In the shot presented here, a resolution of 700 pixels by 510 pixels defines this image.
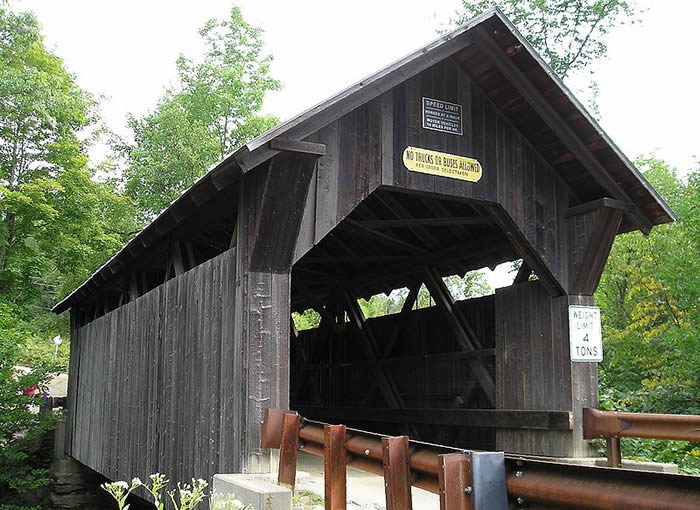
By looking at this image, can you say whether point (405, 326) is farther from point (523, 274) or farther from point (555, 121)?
point (555, 121)

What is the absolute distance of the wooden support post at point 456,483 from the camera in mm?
2955

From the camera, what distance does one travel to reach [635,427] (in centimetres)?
622

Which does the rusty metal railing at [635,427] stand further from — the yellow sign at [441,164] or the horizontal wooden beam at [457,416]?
the yellow sign at [441,164]

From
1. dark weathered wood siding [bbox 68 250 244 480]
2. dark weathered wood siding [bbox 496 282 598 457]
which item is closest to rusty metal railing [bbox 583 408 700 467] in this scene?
dark weathered wood siding [bbox 496 282 598 457]

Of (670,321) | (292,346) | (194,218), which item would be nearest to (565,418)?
(194,218)

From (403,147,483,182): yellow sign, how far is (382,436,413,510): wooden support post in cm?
365

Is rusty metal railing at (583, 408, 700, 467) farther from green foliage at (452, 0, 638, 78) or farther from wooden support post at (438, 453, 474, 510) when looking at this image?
green foliage at (452, 0, 638, 78)

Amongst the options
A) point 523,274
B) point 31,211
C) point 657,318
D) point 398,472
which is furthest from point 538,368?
point 31,211

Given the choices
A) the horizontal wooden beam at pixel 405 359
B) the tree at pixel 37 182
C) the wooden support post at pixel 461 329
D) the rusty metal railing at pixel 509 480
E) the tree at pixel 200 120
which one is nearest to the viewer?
the rusty metal railing at pixel 509 480

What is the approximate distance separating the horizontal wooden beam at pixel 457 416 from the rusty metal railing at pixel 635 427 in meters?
0.78

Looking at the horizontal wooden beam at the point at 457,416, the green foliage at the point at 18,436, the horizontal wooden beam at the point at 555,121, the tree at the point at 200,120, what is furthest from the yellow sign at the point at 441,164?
the tree at the point at 200,120

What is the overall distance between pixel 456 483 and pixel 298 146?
361 cm

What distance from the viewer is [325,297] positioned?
13672 millimetres

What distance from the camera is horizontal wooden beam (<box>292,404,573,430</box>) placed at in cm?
773
